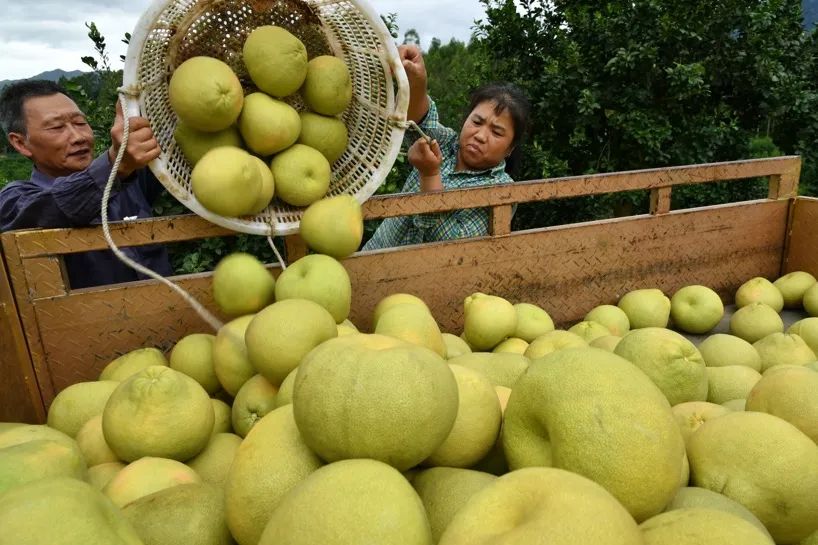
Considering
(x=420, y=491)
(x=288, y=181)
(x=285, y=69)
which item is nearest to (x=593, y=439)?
(x=420, y=491)

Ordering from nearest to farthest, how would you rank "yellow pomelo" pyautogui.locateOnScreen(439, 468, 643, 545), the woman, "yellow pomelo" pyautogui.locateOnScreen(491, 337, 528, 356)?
1. "yellow pomelo" pyautogui.locateOnScreen(439, 468, 643, 545)
2. "yellow pomelo" pyautogui.locateOnScreen(491, 337, 528, 356)
3. the woman

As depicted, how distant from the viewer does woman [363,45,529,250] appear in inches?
130

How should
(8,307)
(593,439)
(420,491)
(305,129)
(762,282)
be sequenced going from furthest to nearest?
(762,282), (305,129), (8,307), (420,491), (593,439)

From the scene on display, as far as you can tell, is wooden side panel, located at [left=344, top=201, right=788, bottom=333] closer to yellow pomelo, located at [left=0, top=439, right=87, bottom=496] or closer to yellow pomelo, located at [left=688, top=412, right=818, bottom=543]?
yellow pomelo, located at [left=0, top=439, right=87, bottom=496]

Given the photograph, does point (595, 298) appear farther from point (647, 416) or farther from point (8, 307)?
point (8, 307)

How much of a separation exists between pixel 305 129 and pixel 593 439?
6.14 ft

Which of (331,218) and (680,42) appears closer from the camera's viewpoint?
(331,218)

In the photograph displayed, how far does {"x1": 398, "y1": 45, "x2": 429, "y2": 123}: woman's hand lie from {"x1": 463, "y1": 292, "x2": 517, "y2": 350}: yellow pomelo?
112 centimetres

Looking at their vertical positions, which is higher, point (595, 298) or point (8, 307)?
point (8, 307)

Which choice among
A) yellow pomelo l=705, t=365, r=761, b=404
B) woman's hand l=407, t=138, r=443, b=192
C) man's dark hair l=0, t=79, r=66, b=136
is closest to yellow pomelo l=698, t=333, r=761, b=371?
yellow pomelo l=705, t=365, r=761, b=404

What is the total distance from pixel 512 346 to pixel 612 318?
70cm

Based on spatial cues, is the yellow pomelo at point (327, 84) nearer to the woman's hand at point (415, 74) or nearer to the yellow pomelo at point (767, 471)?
the woman's hand at point (415, 74)

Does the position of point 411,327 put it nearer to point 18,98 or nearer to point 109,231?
point 109,231

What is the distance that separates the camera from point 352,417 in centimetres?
115
